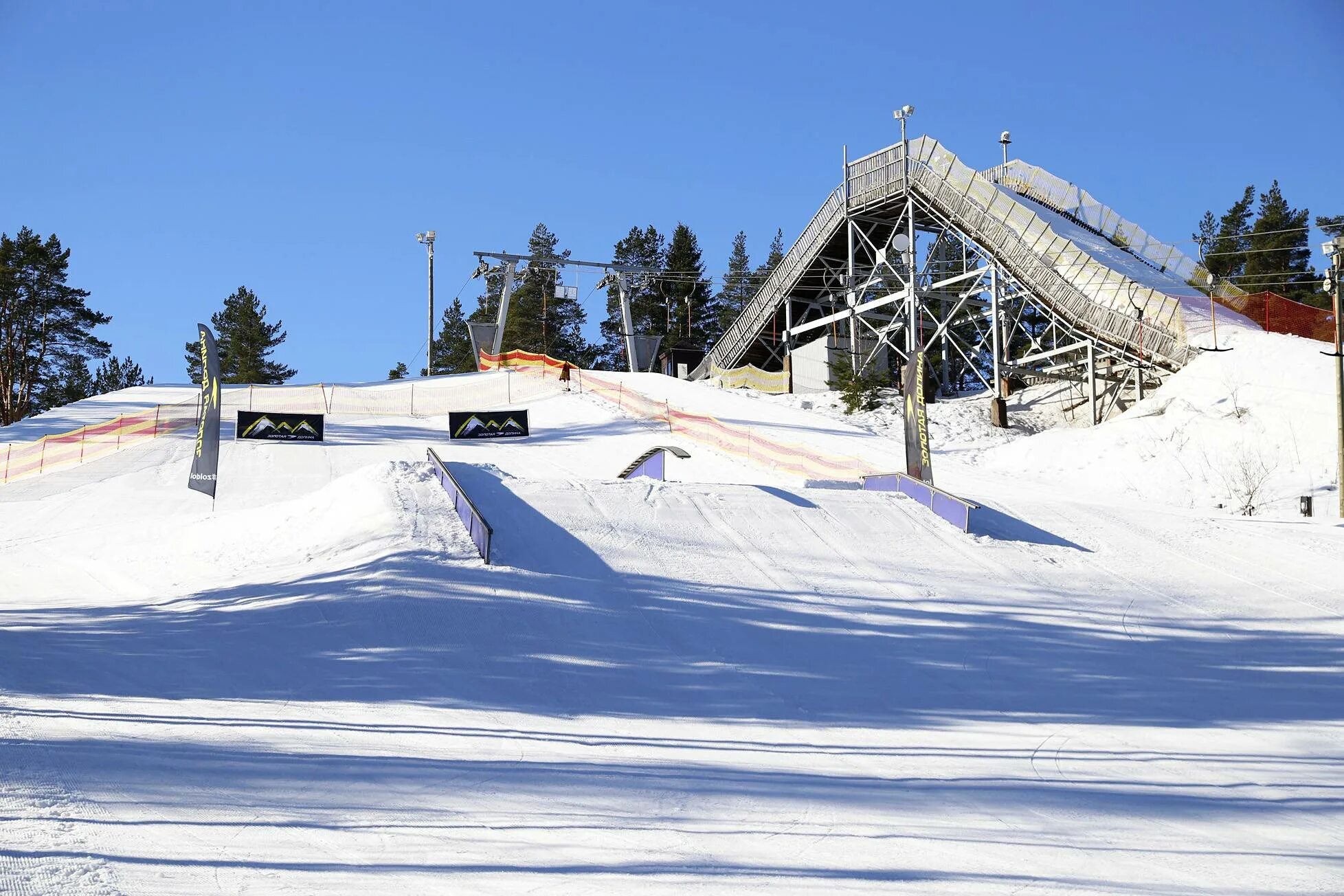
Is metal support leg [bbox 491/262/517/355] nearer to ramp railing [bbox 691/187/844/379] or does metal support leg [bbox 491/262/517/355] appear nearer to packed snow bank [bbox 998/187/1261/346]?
ramp railing [bbox 691/187/844/379]

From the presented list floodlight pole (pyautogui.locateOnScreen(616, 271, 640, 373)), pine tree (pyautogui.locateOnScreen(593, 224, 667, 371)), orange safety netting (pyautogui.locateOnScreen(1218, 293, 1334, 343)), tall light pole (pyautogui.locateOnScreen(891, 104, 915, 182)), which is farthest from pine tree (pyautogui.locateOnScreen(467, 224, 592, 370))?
orange safety netting (pyautogui.locateOnScreen(1218, 293, 1334, 343))

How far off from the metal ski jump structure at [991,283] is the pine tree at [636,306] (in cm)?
2751

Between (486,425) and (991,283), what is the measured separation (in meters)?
17.4

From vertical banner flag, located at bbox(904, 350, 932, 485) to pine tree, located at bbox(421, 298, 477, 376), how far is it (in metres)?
62.0

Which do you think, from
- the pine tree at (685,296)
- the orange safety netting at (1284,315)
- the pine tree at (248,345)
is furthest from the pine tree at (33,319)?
the orange safety netting at (1284,315)

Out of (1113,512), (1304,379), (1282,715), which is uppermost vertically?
(1304,379)

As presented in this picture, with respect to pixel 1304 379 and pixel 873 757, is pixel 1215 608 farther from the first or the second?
pixel 1304 379

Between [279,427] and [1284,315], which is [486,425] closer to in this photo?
[279,427]

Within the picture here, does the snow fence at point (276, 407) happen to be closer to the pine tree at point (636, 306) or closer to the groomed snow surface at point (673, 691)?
the groomed snow surface at point (673, 691)

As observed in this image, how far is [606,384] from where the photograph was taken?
3872cm

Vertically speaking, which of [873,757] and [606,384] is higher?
[606,384]

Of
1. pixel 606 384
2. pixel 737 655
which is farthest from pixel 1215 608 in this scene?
pixel 606 384

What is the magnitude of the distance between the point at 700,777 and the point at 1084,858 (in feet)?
8.72

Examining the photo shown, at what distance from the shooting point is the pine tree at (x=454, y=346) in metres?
81.6
